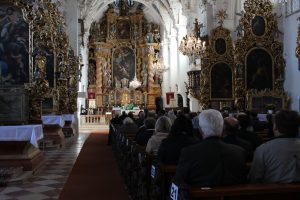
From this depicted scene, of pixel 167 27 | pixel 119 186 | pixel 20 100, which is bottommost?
pixel 119 186

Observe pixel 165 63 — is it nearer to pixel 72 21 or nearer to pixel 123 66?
pixel 123 66

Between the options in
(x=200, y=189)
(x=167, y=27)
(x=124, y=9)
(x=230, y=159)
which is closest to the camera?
(x=200, y=189)

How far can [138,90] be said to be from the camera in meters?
37.7

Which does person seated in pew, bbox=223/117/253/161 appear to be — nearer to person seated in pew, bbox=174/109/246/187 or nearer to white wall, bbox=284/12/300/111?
person seated in pew, bbox=174/109/246/187

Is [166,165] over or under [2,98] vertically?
under

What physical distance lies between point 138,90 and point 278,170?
34.2 metres

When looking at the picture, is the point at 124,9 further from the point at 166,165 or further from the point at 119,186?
the point at 166,165

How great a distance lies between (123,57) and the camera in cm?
3894

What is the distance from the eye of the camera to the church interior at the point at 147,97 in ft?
11.7

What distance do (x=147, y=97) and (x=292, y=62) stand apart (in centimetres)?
1948

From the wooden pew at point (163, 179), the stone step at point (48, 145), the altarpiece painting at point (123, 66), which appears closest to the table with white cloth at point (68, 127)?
the stone step at point (48, 145)

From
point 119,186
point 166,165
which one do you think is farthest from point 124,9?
point 166,165

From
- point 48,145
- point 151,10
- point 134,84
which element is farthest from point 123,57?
point 48,145

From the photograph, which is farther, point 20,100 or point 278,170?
point 20,100
